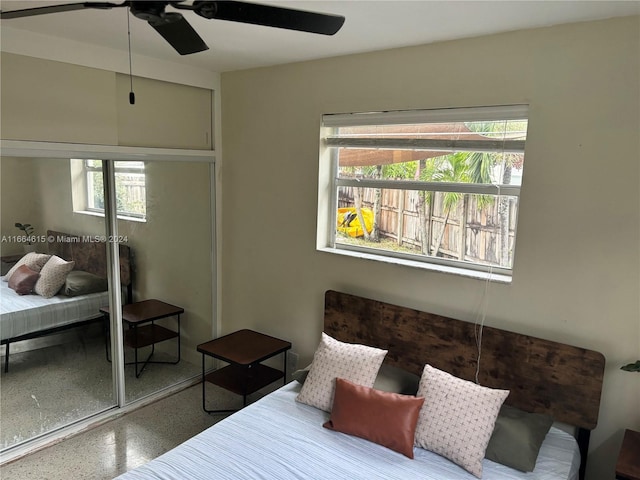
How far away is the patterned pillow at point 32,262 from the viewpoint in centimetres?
273

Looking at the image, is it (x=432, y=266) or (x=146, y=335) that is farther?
(x=146, y=335)

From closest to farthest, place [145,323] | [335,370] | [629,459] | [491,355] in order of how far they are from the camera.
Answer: [629,459]
[491,355]
[335,370]
[145,323]

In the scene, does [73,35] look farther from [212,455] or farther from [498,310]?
[498,310]

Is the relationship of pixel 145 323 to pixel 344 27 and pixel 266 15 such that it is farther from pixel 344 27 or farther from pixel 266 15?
pixel 266 15

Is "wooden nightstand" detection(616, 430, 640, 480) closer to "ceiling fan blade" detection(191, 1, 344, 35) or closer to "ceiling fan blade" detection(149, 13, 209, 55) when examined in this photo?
"ceiling fan blade" detection(191, 1, 344, 35)

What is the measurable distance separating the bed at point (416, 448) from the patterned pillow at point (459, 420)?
58mm

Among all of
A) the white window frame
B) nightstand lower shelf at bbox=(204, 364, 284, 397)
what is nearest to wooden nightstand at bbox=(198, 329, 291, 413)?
nightstand lower shelf at bbox=(204, 364, 284, 397)

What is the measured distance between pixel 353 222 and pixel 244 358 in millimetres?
1200

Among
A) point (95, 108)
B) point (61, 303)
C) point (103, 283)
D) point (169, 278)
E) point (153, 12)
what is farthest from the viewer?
point (169, 278)

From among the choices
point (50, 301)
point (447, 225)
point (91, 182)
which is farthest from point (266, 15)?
point (50, 301)

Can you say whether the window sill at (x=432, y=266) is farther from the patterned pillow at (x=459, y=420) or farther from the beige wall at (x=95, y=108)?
the beige wall at (x=95, y=108)

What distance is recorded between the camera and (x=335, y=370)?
259cm

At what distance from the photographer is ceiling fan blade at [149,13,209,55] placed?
4.60ft

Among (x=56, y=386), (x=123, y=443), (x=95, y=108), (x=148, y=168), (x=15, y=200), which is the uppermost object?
(x=95, y=108)
